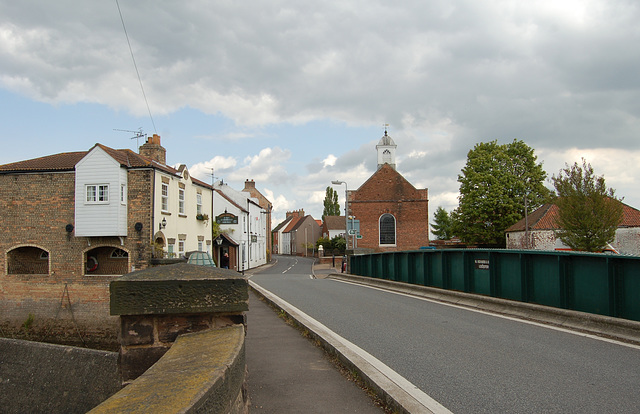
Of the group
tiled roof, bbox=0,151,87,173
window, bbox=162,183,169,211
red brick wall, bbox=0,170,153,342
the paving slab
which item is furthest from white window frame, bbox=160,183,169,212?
the paving slab

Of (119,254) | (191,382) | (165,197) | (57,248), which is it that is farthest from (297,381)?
(57,248)

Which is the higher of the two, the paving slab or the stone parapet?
the stone parapet

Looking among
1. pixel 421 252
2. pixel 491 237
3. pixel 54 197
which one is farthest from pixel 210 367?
pixel 491 237

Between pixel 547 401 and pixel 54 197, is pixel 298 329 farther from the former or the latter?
pixel 54 197

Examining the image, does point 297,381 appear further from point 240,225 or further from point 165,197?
point 240,225

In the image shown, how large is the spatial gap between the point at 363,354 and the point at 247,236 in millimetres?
43668

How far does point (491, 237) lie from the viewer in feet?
170

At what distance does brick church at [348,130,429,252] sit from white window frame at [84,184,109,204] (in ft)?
115

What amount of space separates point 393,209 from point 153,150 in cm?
3059

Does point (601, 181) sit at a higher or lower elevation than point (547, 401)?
higher

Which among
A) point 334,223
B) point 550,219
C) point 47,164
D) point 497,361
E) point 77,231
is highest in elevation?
point 47,164

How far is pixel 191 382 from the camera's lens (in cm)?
217

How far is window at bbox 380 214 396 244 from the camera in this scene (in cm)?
5450

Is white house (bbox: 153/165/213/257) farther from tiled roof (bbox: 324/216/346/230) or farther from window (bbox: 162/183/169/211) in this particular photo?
tiled roof (bbox: 324/216/346/230)
